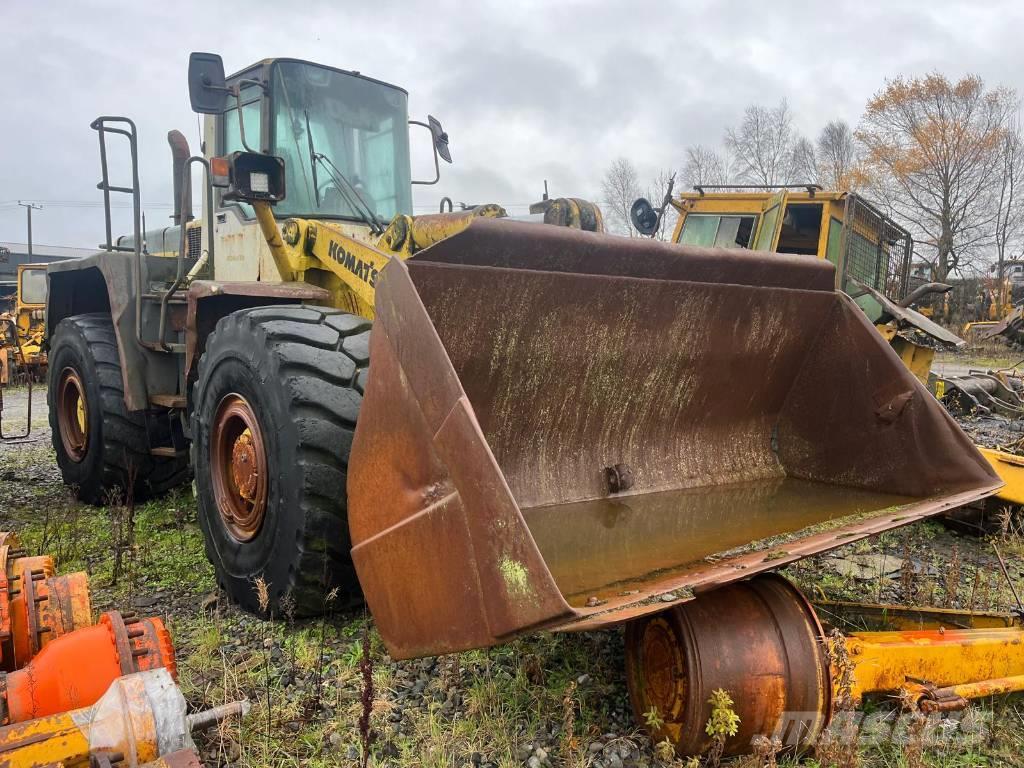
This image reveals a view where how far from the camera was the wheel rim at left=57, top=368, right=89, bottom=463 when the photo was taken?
18.9 ft

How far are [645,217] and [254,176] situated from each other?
16.3 feet

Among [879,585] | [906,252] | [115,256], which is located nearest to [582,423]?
[879,585]

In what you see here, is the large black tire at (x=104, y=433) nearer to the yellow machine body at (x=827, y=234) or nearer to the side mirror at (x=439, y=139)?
the side mirror at (x=439, y=139)

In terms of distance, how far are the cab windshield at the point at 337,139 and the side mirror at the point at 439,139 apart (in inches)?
6.3

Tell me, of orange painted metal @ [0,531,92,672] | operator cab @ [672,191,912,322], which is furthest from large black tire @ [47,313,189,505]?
operator cab @ [672,191,912,322]

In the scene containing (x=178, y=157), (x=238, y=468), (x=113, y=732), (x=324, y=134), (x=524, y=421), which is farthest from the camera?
(x=178, y=157)

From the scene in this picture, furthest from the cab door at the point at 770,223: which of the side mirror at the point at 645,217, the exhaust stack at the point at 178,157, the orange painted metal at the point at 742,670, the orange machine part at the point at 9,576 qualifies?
the orange machine part at the point at 9,576

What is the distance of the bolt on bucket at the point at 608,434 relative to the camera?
2.05 m

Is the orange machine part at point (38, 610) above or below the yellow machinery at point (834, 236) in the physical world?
below

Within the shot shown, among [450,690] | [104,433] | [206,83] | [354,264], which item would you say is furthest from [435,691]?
[104,433]

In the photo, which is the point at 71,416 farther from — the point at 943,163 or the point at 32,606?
the point at 943,163

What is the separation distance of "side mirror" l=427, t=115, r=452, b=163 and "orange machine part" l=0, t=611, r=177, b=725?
3.39 meters

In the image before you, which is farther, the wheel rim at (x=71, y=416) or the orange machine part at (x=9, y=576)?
the wheel rim at (x=71, y=416)

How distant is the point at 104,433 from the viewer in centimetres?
525
